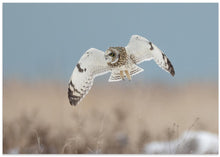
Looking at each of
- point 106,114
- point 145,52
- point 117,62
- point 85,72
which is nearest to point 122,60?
point 117,62

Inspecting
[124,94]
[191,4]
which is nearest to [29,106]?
[124,94]

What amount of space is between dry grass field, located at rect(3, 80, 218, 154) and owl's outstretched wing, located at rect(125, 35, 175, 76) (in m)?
0.40

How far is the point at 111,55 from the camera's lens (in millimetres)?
4707

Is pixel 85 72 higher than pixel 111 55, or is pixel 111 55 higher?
pixel 111 55

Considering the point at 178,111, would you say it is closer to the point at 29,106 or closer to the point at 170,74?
the point at 170,74

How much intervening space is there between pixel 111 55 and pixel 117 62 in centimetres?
7

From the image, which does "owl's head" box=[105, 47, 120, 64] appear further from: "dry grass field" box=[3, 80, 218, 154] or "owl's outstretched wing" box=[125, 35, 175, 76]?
"dry grass field" box=[3, 80, 218, 154]

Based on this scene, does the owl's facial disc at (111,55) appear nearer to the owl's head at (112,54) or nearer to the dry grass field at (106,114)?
the owl's head at (112,54)

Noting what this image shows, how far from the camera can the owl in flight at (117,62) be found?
15.5 feet

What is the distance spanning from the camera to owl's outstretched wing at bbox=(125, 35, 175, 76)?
15.4 feet

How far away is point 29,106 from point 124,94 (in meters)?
0.77

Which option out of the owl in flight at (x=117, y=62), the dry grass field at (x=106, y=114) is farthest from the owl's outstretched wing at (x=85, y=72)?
the dry grass field at (x=106, y=114)

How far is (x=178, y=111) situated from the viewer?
5332 mm

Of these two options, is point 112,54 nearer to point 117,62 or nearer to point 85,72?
point 117,62
